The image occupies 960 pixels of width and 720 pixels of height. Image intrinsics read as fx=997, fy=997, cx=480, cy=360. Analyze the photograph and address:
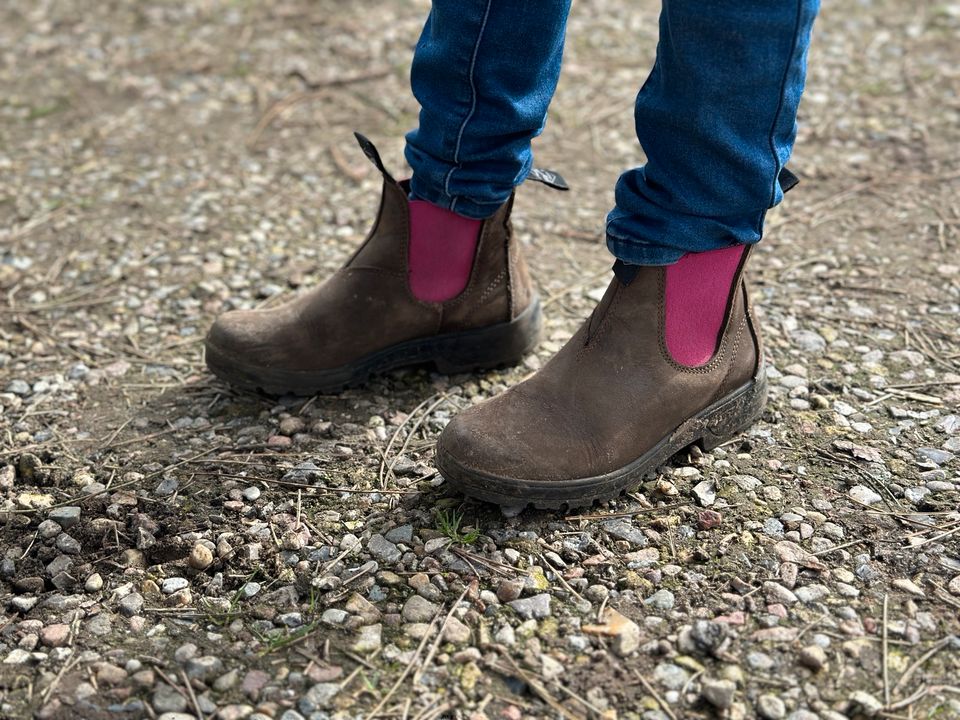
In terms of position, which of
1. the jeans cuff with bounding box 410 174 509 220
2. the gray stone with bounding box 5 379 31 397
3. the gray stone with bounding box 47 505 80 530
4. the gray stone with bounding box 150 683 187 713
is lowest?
the gray stone with bounding box 5 379 31 397

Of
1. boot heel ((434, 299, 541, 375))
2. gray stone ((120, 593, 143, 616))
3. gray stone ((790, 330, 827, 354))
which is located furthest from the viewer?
gray stone ((790, 330, 827, 354))

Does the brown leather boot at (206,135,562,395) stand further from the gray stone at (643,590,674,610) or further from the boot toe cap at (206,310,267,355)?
the gray stone at (643,590,674,610)

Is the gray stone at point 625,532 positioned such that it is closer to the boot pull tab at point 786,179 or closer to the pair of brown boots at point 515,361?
the pair of brown boots at point 515,361

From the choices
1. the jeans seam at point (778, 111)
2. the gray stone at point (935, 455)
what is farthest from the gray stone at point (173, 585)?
the gray stone at point (935, 455)

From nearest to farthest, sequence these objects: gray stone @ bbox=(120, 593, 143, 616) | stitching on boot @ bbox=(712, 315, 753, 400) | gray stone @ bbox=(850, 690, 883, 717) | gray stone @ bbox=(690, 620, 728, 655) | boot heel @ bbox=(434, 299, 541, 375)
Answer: gray stone @ bbox=(850, 690, 883, 717), gray stone @ bbox=(690, 620, 728, 655), gray stone @ bbox=(120, 593, 143, 616), stitching on boot @ bbox=(712, 315, 753, 400), boot heel @ bbox=(434, 299, 541, 375)

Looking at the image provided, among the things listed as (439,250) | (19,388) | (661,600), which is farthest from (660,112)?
(19,388)

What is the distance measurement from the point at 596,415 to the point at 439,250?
50 cm

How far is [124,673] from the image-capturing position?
4.69ft

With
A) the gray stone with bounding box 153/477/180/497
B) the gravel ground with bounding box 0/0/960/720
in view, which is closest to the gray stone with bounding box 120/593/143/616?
the gravel ground with bounding box 0/0/960/720

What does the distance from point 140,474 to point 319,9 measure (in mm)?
2911

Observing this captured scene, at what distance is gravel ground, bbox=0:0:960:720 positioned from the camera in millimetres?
1422

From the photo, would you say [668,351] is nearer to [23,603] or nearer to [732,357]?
[732,357]

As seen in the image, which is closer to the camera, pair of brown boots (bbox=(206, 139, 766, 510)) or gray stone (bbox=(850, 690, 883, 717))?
gray stone (bbox=(850, 690, 883, 717))

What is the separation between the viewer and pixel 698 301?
67.4 inches
